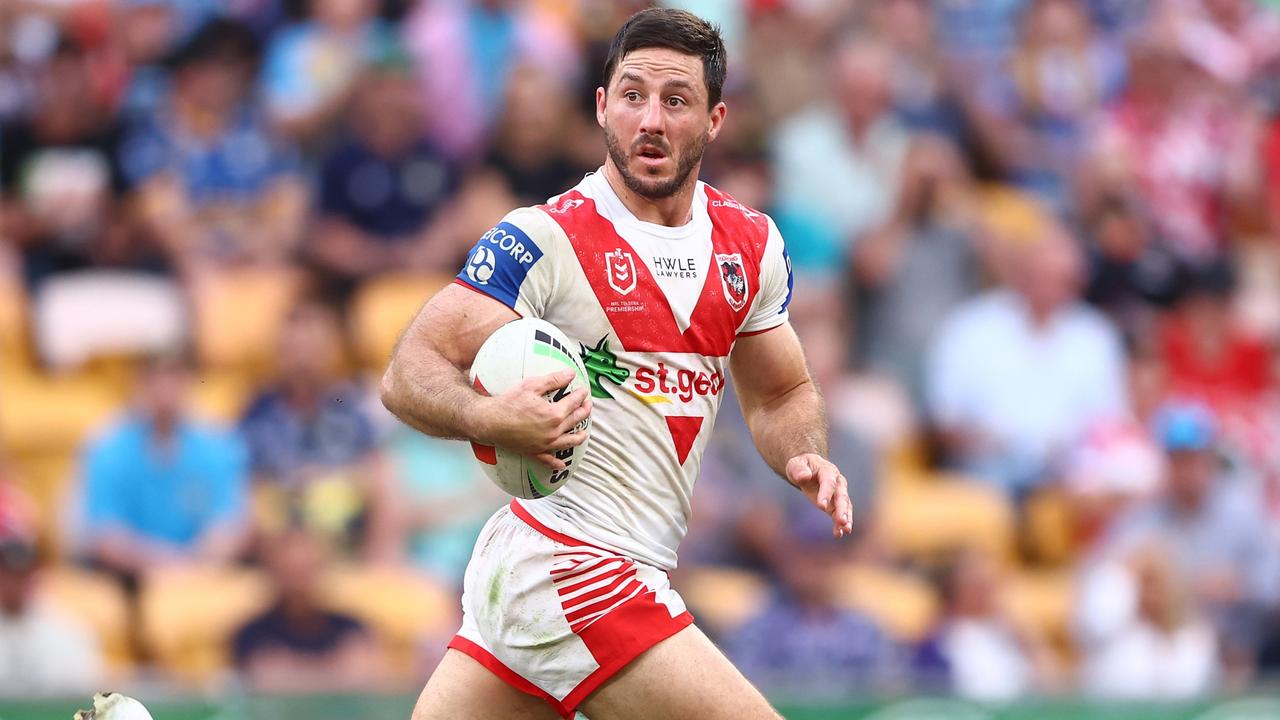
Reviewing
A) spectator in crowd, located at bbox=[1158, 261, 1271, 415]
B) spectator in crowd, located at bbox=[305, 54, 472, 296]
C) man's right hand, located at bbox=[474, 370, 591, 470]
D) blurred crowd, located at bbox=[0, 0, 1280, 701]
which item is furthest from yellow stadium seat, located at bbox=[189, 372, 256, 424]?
spectator in crowd, located at bbox=[1158, 261, 1271, 415]

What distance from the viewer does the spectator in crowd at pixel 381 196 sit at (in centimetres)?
1216

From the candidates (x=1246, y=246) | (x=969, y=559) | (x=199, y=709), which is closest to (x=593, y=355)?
(x=199, y=709)

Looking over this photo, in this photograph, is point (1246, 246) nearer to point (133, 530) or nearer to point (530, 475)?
point (133, 530)

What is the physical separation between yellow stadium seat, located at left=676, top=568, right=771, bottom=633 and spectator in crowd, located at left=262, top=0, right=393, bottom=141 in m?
3.98

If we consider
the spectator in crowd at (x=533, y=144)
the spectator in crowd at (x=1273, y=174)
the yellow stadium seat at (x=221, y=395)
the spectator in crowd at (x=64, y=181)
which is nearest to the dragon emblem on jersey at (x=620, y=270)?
the yellow stadium seat at (x=221, y=395)

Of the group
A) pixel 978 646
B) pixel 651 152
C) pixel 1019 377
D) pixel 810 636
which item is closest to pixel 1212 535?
pixel 1019 377

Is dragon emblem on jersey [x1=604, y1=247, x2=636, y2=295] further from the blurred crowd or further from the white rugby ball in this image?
the blurred crowd

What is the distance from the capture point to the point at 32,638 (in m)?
10.5

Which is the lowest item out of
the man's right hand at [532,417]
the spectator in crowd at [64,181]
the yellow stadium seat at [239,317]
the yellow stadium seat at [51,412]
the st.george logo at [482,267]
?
the man's right hand at [532,417]

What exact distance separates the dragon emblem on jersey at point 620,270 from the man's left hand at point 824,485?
766mm

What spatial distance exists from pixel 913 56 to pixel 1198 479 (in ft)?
12.9

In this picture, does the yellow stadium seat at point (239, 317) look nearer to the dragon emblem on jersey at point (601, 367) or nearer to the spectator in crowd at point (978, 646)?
the spectator in crowd at point (978, 646)

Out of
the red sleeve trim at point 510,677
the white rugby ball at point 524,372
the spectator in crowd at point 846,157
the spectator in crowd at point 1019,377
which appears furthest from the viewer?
the spectator in crowd at point 846,157

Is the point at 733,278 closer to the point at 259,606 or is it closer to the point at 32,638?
the point at 259,606
